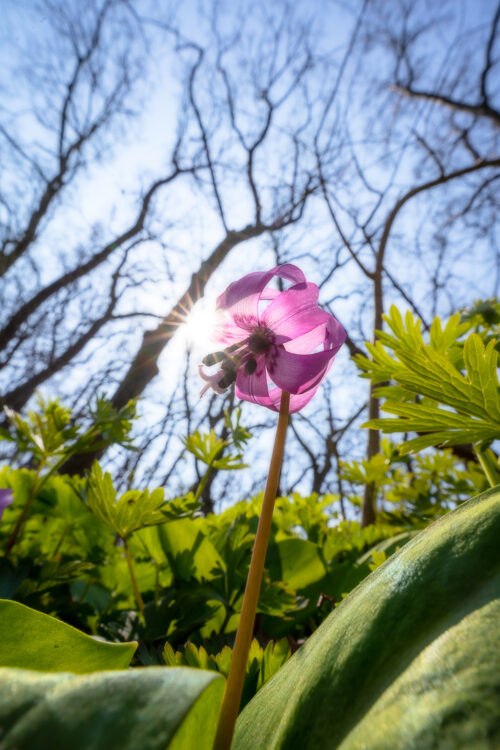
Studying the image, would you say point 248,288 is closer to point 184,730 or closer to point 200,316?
point 200,316

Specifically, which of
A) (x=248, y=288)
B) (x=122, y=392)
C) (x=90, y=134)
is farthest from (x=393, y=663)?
(x=90, y=134)

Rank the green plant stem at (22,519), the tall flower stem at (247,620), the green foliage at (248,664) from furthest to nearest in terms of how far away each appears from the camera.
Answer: the green plant stem at (22,519)
the green foliage at (248,664)
the tall flower stem at (247,620)

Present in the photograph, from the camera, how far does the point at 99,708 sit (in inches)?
9.7

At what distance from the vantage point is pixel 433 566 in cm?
35

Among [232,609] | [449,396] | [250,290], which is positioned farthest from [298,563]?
[250,290]

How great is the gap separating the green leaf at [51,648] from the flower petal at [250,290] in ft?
1.31

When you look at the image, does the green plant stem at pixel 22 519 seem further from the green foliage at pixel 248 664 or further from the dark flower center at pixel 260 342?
the dark flower center at pixel 260 342

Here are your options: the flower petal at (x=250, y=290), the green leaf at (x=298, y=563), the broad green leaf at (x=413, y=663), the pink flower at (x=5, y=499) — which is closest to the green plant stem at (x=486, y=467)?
the broad green leaf at (x=413, y=663)

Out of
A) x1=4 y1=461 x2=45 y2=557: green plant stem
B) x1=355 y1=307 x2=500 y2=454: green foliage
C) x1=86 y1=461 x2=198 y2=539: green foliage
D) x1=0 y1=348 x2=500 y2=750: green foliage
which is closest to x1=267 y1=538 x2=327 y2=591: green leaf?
x1=0 y1=348 x2=500 y2=750: green foliage

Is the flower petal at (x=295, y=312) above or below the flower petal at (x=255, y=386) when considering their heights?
above

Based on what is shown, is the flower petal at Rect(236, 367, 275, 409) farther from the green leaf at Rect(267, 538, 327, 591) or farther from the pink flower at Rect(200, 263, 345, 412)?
the green leaf at Rect(267, 538, 327, 591)

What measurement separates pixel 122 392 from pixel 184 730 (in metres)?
3.09

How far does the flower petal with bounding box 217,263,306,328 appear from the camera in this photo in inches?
22.7

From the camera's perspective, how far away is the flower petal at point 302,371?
536 mm
